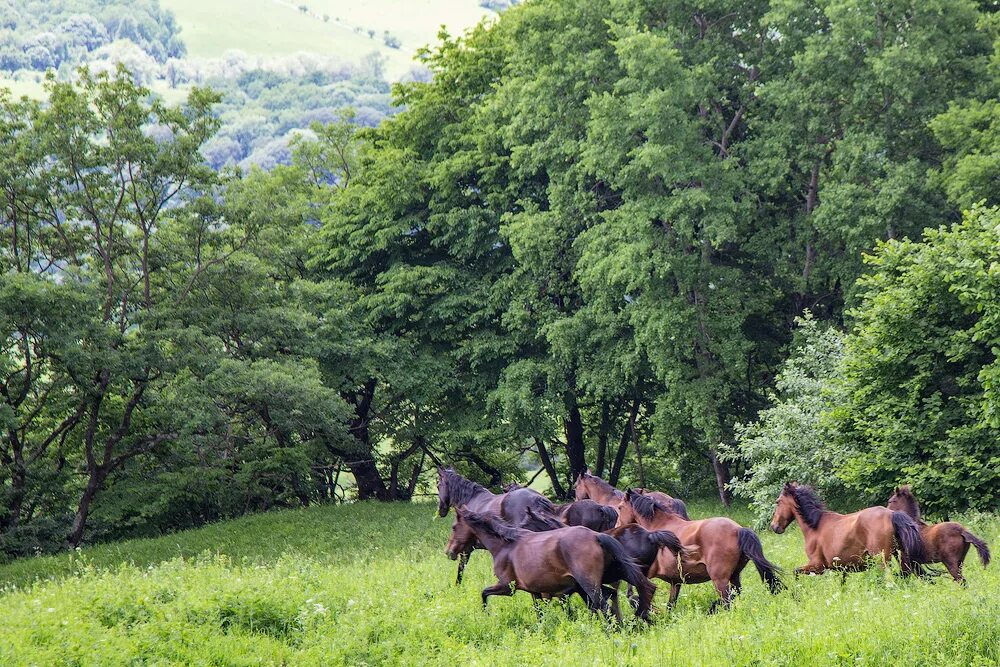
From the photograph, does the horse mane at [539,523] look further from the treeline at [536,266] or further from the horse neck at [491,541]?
the treeline at [536,266]

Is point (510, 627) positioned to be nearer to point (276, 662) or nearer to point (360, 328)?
point (276, 662)

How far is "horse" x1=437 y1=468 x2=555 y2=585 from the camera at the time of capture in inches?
617

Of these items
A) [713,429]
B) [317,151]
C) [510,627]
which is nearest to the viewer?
[510,627]

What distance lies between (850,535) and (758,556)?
172 cm

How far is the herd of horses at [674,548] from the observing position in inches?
482

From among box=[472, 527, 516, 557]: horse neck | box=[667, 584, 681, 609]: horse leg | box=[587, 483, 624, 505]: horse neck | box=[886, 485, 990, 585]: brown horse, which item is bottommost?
box=[667, 584, 681, 609]: horse leg

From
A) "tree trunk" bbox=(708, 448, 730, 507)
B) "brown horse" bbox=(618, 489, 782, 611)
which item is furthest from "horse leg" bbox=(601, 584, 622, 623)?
"tree trunk" bbox=(708, 448, 730, 507)

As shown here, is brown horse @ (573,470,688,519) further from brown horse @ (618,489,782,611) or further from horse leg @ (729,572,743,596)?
horse leg @ (729,572,743,596)

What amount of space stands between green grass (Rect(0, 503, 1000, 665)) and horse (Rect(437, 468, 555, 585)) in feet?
3.23

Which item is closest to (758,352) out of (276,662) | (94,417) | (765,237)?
(765,237)

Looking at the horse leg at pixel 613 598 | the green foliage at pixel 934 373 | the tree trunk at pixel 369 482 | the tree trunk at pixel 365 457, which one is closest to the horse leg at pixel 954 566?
the horse leg at pixel 613 598

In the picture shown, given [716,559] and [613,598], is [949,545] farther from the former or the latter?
[613,598]

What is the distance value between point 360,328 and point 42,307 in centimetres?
1148

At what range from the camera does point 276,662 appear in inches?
440
